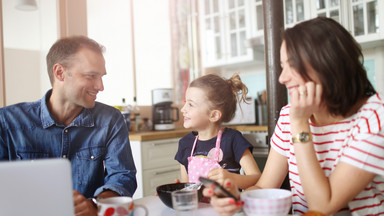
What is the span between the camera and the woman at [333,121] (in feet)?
3.05

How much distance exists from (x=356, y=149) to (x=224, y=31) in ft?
10.2

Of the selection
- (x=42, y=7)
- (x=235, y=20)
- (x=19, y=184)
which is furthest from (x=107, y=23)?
(x=19, y=184)

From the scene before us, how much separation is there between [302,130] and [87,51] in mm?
930

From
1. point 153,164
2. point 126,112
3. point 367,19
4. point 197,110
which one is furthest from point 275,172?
point 367,19

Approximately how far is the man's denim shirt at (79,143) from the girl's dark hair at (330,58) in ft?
2.60

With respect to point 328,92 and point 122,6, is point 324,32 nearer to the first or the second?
point 328,92

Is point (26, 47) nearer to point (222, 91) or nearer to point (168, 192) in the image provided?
point (222, 91)

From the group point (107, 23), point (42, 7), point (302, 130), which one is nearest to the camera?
point (302, 130)

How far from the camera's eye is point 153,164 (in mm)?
2863

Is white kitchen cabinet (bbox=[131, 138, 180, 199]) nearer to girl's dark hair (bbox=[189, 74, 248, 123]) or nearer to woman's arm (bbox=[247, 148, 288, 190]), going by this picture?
girl's dark hair (bbox=[189, 74, 248, 123])

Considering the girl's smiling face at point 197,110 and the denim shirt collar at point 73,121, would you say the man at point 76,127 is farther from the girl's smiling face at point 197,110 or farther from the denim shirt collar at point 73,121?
the girl's smiling face at point 197,110

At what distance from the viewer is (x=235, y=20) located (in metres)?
3.77

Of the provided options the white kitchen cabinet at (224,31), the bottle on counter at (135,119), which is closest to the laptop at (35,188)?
the bottle on counter at (135,119)

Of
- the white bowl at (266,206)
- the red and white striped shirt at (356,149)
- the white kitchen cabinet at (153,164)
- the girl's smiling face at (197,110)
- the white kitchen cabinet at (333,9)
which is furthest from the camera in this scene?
the white kitchen cabinet at (333,9)
